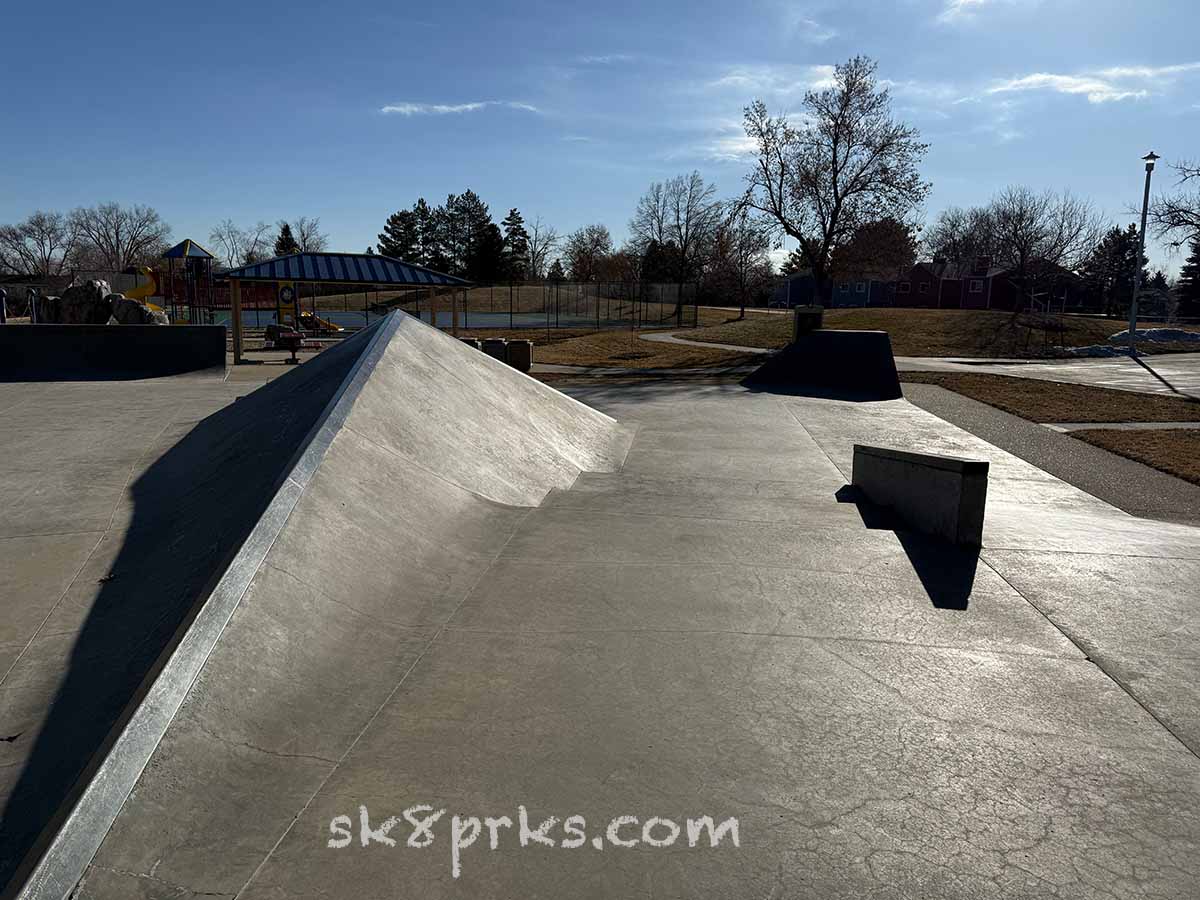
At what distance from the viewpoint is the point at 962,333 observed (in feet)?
113

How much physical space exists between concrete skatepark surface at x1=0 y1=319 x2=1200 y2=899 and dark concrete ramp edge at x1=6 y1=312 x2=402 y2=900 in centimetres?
5

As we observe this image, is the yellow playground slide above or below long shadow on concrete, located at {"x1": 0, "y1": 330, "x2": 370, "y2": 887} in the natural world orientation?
above

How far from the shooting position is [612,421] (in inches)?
437

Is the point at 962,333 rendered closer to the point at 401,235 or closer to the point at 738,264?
the point at 738,264

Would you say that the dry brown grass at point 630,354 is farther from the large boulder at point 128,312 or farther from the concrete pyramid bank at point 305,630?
the concrete pyramid bank at point 305,630

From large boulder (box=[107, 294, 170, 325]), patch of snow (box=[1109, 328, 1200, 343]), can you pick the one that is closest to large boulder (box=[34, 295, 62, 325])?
large boulder (box=[107, 294, 170, 325])

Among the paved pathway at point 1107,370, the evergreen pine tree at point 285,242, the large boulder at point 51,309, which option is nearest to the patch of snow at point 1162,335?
the paved pathway at point 1107,370

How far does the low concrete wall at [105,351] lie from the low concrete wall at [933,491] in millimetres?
15812

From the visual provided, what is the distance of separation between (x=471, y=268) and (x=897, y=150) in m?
62.1

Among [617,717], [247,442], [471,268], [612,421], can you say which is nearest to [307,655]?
[617,717]

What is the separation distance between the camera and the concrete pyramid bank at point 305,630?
2434mm

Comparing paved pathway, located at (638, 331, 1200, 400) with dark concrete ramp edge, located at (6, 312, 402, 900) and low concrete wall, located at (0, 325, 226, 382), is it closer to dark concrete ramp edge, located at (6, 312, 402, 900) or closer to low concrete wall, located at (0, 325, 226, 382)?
low concrete wall, located at (0, 325, 226, 382)

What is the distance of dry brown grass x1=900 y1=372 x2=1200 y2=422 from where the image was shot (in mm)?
14906

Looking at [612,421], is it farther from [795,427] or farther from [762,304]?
[762,304]
